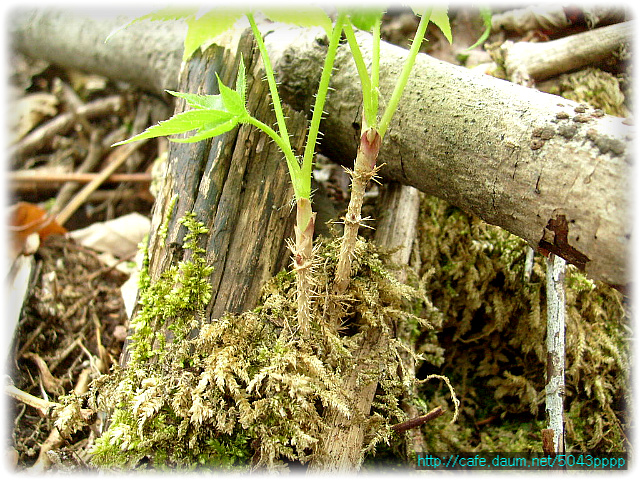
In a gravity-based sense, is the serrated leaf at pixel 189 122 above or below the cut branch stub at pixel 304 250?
above

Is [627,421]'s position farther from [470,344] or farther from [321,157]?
[321,157]

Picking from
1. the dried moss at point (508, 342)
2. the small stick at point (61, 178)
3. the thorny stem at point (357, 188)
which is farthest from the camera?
the small stick at point (61, 178)

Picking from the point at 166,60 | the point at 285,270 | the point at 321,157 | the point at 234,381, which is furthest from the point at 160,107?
the point at 234,381

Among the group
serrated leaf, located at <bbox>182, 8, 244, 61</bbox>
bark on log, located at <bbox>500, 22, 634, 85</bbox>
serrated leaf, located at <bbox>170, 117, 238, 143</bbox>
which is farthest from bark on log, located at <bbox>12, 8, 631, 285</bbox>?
bark on log, located at <bbox>500, 22, 634, 85</bbox>

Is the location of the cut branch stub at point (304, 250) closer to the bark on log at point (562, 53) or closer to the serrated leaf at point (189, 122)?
the serrated leaf at point (189, 122)

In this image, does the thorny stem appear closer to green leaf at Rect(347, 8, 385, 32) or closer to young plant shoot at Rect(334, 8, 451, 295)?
young plant shoot at Rect(334, 8, 451, 295)

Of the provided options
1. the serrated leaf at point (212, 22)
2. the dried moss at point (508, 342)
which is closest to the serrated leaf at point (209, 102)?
the serrated leaf at point (212, 22)

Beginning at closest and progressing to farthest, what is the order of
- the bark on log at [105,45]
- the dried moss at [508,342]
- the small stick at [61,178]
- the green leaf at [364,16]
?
1. the green leaf at [364,16]
2. the dried moss at [508,342]
3. the bark on log at [105,45]
4. the small stick at [61,178]

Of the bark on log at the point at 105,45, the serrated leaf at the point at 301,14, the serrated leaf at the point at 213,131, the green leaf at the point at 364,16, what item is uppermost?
the bark on log at the point at 105,45
